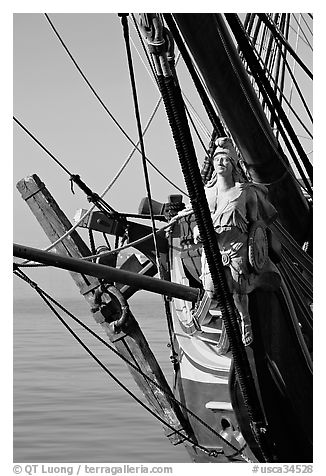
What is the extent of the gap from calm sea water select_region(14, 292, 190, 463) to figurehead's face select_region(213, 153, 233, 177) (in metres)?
1.30

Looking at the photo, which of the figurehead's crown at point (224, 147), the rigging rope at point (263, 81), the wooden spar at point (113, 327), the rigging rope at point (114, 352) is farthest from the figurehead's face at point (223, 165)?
the wooden spar at point (113, 327)

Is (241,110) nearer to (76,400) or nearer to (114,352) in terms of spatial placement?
(114,352)

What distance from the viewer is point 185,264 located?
7477 mm

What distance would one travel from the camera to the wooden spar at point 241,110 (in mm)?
6273

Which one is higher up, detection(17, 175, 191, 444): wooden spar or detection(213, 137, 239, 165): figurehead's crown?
detection(213, 137, 239, 165): figurehead's crown

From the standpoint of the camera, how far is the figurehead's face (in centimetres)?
606

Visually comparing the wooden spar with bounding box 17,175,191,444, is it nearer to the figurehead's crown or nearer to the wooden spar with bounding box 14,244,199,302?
the wooden spar with bounding box 14,244,199,302

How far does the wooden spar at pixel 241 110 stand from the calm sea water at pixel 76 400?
1181mm

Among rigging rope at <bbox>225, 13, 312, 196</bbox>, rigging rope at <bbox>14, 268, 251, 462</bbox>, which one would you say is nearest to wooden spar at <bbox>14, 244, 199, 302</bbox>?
rigging rope at <bbox>14, 268, 251, 462</bbox>

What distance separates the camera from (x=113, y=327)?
295 inches
